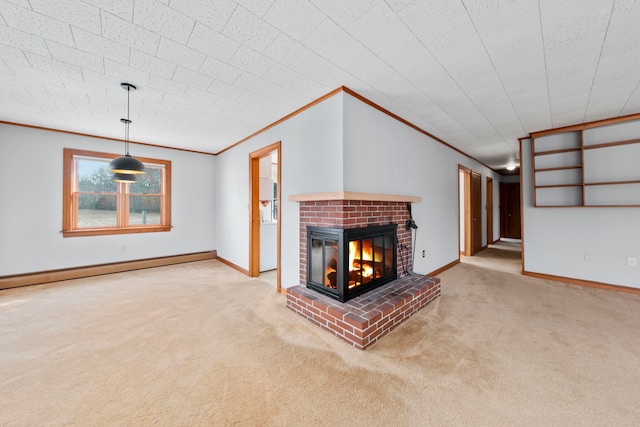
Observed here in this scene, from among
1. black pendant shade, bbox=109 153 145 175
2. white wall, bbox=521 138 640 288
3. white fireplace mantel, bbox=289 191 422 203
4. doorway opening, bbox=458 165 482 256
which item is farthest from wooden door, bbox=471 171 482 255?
black pendant shade, bbox=109 153 145 175

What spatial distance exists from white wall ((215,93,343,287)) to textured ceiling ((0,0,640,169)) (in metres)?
0.24

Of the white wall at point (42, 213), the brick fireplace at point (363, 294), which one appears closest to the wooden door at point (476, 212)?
the brick fireplace at point (363, 294)

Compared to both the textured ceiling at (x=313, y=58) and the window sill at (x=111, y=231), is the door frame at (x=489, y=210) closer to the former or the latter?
the textured ceiling at (x=313, y=58)

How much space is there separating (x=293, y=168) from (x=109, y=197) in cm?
386

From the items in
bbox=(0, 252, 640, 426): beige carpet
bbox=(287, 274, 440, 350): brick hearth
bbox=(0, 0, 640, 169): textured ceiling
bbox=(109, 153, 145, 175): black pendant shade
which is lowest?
bbox=(0, 252, 640, 426): beige carpet

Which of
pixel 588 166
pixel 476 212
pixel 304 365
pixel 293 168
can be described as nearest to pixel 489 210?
pixel 476 212

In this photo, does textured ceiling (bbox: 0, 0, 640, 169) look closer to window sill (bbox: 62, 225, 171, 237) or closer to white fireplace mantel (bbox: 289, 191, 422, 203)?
white fireplace mantel (bbox: 289, 191, 422, 203)

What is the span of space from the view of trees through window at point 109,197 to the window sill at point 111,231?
148 mm

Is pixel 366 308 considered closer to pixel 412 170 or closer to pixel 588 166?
pixel 412 170

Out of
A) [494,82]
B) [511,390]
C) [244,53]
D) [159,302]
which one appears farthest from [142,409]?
[494,82]

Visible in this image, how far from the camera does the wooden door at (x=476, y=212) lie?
19.7 feet

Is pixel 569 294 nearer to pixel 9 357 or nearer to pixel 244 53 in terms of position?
pixel 244 53

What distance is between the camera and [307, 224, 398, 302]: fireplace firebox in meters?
2.55

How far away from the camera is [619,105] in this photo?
3098mm
